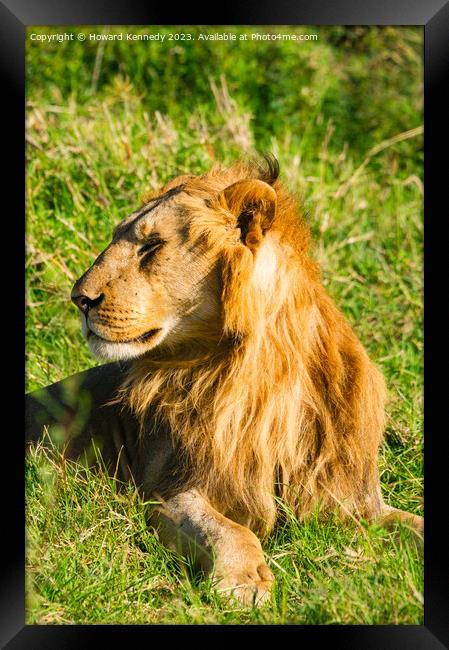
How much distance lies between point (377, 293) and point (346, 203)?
0.84 m

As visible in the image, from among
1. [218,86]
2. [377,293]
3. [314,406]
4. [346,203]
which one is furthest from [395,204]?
[314,406]

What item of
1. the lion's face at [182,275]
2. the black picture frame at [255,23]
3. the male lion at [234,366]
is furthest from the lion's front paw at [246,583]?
the lion's face at [182,275]

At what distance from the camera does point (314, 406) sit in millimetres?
3805

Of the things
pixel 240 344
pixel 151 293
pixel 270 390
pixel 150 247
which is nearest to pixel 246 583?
pixel 270 390

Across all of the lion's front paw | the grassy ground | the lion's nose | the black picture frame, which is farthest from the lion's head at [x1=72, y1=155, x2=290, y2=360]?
the lion's front paw

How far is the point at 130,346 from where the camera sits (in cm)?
370

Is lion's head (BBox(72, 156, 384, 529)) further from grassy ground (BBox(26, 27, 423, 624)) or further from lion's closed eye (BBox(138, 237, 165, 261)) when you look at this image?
grassy ground (BBox(26, 27, 423, 624))

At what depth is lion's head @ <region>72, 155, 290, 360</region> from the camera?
11.9 ft

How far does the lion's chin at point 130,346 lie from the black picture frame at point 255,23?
1.28 feet
